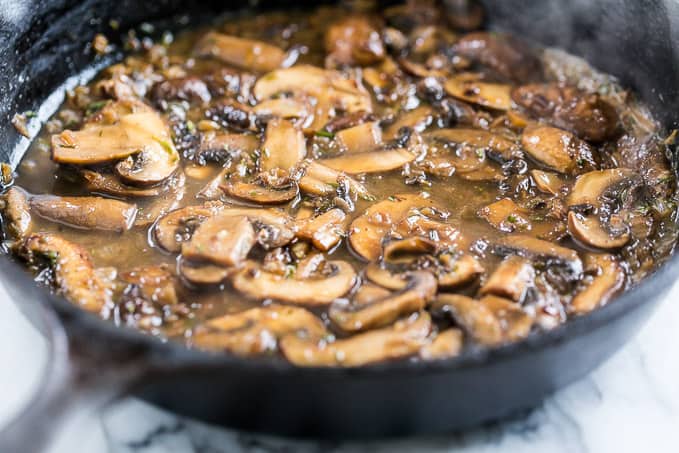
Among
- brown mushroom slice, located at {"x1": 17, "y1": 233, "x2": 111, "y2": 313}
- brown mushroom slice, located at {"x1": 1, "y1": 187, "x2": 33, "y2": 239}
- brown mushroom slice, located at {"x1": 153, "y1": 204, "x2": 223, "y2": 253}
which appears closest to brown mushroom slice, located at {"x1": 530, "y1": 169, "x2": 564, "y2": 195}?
brown mushroom slice, located at {"x1": 153, "y1": 204, "x2": 223, "y2": 253}

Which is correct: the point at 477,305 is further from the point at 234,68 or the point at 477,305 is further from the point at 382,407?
the point at 234,68

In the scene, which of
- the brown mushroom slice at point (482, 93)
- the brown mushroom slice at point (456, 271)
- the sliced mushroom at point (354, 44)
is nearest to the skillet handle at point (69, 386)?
the brown mushroom slice at point (456, 271)

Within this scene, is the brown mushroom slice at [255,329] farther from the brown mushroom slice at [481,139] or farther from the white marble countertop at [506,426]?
the brown mushroom slice at [481,139]

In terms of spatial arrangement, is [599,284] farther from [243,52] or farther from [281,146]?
[243,52]

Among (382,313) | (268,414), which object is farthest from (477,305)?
(268,414)

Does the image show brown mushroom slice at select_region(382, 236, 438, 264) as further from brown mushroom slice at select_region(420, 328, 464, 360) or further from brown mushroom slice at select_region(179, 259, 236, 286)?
brown mushroom slice at select_region(179, 259, 236, 286)

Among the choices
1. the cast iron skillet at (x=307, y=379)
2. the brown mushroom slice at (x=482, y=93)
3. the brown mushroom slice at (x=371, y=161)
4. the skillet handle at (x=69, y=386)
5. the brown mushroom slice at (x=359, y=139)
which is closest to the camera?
the skillet handle at (x=69, y=386)
